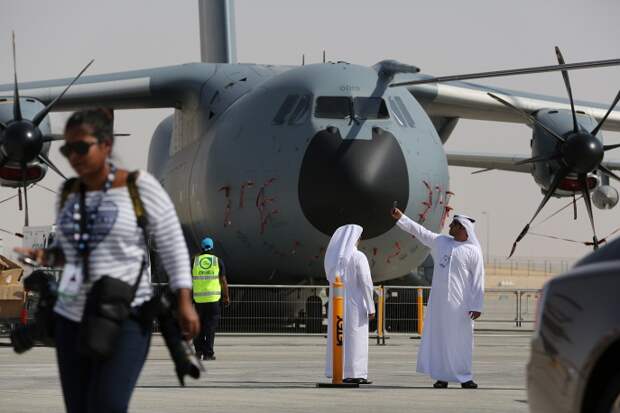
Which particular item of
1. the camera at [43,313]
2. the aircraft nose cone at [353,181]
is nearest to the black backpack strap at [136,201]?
the camera at [43,313]

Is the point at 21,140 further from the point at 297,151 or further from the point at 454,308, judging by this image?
the point at 454,308

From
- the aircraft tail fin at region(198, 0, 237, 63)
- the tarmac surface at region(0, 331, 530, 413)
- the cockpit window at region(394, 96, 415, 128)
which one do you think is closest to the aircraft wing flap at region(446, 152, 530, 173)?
the aircraft tail fin at region(198, 0, 237, 63)

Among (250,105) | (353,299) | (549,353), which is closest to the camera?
(549,353)

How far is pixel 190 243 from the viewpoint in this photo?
2459cm

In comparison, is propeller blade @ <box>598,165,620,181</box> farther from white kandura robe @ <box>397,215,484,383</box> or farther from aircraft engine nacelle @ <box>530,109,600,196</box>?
white kandura robe @ <box>397,215,484,383</box>

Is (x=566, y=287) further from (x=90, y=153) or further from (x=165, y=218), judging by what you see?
(x=90, y=153)

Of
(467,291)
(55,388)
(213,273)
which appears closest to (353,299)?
(467,291)

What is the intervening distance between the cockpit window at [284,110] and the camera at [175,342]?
1505cm

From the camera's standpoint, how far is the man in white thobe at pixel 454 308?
1345 cm

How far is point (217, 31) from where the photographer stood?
1112 inches

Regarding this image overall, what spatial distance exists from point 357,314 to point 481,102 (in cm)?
1279

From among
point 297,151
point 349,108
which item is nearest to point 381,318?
point 297,151

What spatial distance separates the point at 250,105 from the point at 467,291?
8877mm

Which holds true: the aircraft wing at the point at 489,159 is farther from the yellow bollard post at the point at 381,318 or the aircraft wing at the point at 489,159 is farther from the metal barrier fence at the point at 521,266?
the metal barrier fence at the point at 521,266
